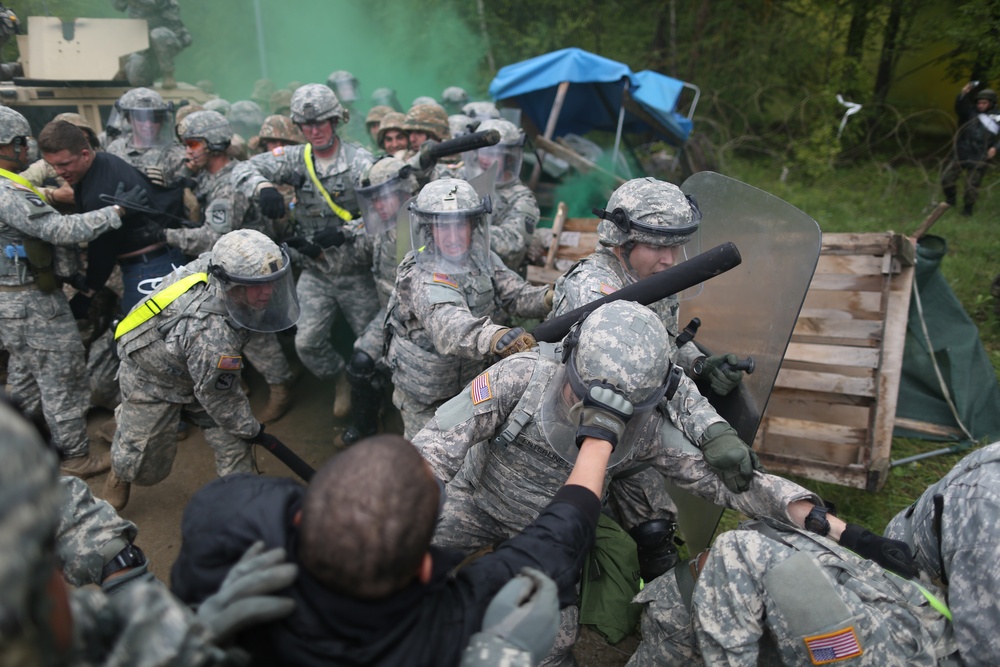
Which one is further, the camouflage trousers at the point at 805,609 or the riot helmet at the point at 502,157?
the riot helmet at the point at 502,157

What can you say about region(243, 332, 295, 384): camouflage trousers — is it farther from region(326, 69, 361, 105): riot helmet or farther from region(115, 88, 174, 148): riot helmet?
region(326, 69, 361, 105): riot helmet

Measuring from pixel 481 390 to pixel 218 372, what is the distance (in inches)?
65.2

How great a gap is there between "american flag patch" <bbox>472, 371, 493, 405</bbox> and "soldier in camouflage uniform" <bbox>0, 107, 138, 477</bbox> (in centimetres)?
303

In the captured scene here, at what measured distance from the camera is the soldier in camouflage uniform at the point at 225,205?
4.63 meters

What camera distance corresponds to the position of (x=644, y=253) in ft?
10.0

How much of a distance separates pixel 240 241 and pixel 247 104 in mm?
5825

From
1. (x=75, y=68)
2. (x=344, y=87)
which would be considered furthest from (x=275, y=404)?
(x=344, y=87)

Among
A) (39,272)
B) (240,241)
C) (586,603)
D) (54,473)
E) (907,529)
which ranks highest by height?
(54,473)

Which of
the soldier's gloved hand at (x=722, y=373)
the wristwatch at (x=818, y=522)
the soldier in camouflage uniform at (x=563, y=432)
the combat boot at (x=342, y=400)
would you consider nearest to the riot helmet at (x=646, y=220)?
the soldier's gloved hand at (x=722, y=373)

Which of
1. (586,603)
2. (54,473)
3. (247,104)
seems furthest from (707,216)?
(247,104)

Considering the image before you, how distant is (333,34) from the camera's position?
15.2 m

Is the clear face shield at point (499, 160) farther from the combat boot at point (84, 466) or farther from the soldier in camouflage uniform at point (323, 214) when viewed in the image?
the combat boot at point (84, 466)

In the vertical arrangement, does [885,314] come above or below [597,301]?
below

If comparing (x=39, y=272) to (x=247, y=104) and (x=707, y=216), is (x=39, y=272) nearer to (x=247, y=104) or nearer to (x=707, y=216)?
(x=707, y=216)
